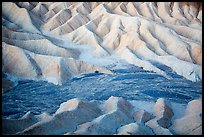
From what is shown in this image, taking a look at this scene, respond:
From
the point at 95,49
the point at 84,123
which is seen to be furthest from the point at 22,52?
the point at 84,123

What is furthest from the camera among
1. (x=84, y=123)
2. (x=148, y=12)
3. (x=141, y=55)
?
(x=148, y=12)

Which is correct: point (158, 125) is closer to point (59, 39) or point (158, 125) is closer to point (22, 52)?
point (22, 52)

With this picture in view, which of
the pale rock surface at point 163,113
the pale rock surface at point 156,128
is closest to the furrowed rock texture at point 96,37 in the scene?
the pale rock surface at point 163,113

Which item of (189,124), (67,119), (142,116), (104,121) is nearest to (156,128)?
(142,116)

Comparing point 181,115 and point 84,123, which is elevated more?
point 84,123

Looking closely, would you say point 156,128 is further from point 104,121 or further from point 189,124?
point 104,121

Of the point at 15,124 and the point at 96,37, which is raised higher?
the point at 15,124

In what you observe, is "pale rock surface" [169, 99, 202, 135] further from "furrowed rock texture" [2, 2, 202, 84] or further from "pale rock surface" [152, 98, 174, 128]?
"furrowed rock texture" [2, 2, 202, 84]
